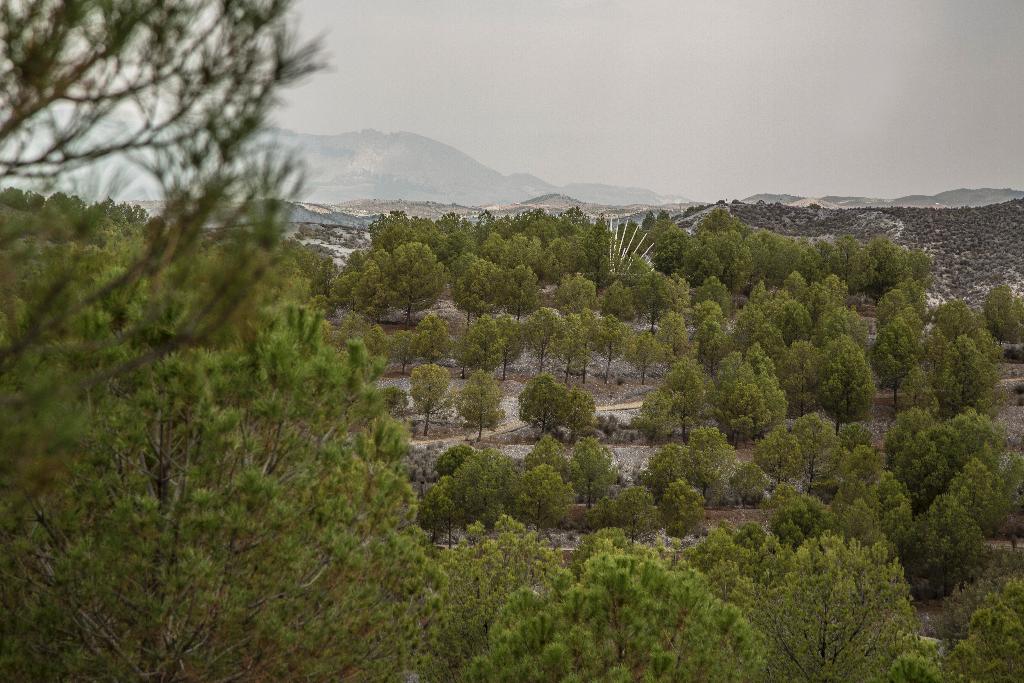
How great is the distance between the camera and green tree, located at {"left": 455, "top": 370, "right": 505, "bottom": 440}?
1677 inches

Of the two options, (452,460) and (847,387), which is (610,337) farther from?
(452,460)

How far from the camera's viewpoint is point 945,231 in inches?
3979

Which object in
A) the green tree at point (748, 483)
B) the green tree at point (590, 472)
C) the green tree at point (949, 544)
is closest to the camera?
the green tree at point (949, 544)

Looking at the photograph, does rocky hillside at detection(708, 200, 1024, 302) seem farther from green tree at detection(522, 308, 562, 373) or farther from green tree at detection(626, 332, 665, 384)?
green tree at detection(522, 308, 562, 373)

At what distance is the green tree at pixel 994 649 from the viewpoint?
16781mm

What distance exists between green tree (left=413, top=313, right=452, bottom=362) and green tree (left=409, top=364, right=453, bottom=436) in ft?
20.0

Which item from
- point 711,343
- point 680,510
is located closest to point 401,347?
point 711,343

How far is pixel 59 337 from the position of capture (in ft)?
20.4

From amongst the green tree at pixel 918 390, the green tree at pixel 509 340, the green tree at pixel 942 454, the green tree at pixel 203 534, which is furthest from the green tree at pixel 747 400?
the green tree at pixel 203 534

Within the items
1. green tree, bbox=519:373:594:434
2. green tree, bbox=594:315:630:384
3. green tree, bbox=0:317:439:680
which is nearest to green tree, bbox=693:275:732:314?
green tree, bbox=594:315:630:384

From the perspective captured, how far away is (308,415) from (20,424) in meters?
4.40

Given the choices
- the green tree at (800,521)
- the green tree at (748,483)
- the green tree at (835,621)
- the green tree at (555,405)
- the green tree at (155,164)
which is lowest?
the green tree at (748,483)

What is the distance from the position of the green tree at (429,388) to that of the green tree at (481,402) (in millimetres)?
1261

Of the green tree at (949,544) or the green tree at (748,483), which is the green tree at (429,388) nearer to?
the green tree at (748,483)
